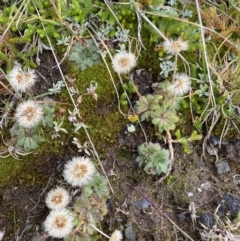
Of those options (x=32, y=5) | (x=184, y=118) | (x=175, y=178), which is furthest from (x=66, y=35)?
(x=175, y=178)

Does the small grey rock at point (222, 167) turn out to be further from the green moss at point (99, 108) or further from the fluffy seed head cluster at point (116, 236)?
the fluffy seed head cluster at point (116, 236)

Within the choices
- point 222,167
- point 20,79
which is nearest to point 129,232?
point 222,167

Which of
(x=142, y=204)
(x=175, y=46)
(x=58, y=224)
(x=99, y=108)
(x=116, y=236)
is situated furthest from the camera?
(x=99, y=108)

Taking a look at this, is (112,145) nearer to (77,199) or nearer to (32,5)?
(77,199)

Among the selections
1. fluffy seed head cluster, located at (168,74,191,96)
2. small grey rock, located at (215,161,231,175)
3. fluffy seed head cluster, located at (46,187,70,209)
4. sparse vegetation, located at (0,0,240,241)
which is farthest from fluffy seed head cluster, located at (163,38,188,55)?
fluffy seed head cluster, located at (46,187,70,209)

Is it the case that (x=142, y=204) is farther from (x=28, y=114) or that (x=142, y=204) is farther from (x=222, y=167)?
(x=28, y=114)

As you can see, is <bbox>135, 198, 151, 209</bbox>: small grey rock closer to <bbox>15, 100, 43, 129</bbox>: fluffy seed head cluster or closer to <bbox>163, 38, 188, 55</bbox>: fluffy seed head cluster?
<bbox>15, 100, 43, 129</bbox>: fluffy seed head cluster
